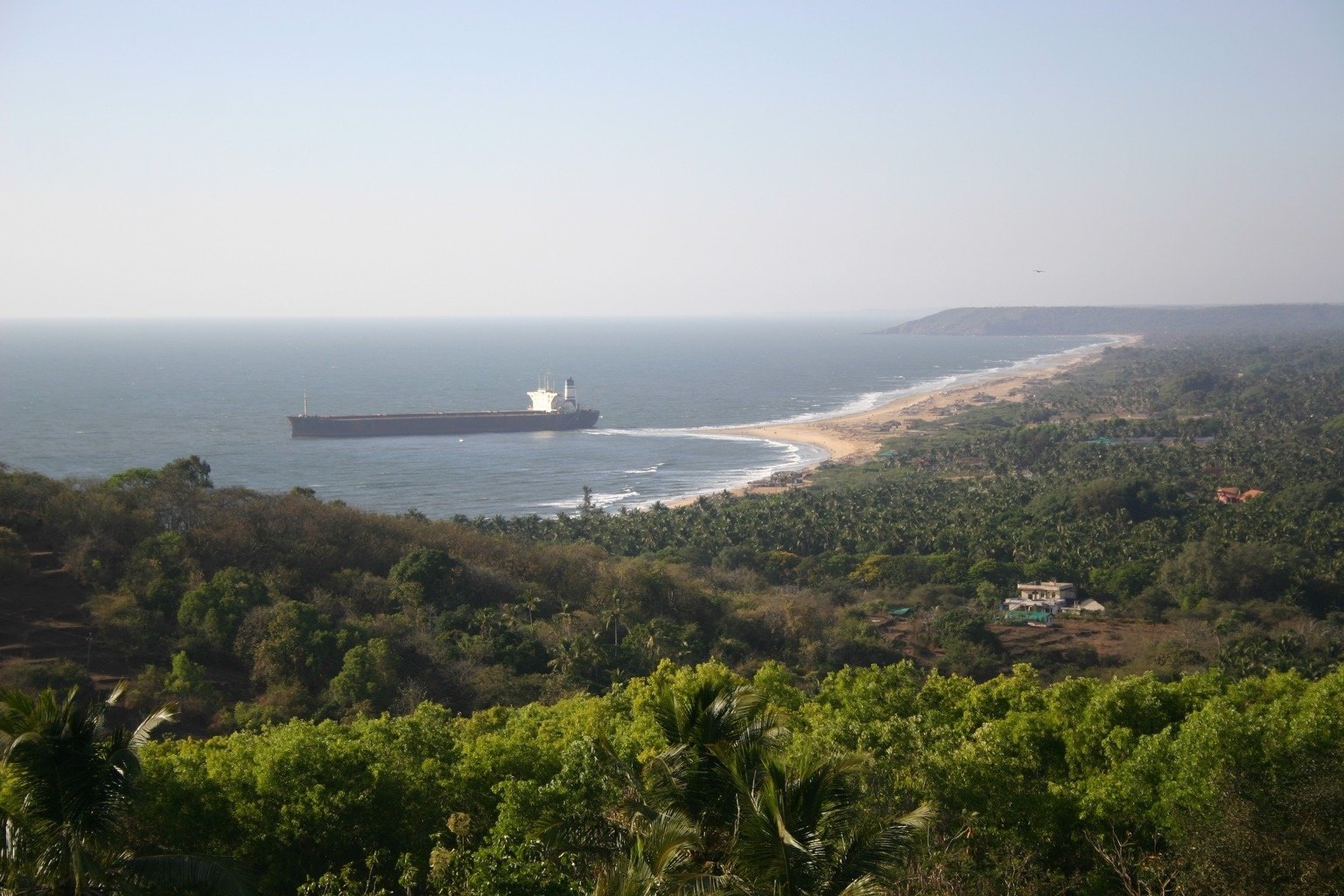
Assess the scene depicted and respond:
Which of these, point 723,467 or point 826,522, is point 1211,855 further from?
point 723,467

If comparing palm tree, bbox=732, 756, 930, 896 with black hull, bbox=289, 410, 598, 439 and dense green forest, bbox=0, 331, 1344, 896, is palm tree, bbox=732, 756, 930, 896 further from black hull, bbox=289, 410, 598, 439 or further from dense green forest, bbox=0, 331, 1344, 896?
black hull, bbox=289, 410, 598, 439

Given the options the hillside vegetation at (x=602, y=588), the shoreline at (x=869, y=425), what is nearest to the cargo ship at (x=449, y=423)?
the shoreline at (x=869, y=425)

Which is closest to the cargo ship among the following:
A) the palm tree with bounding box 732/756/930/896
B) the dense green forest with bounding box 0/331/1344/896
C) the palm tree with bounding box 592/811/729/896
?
the dense green forest with bounding box 0/331/1344/896

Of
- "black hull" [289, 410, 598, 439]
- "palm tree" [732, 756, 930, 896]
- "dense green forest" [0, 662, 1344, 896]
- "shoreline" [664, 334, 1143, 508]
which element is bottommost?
"shoreline" [664, 334, 1143, 508]

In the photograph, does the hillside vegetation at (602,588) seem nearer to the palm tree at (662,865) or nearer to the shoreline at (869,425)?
the shoreline at (869,425)

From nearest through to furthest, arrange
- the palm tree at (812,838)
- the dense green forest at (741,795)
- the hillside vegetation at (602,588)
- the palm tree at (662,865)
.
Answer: the palm tree at (812,838) → the palm tree at (662,865) → the dense green forest at (741,795) → the hillside vegetation at (602,588)

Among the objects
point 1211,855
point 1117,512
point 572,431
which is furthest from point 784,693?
point 572,431
